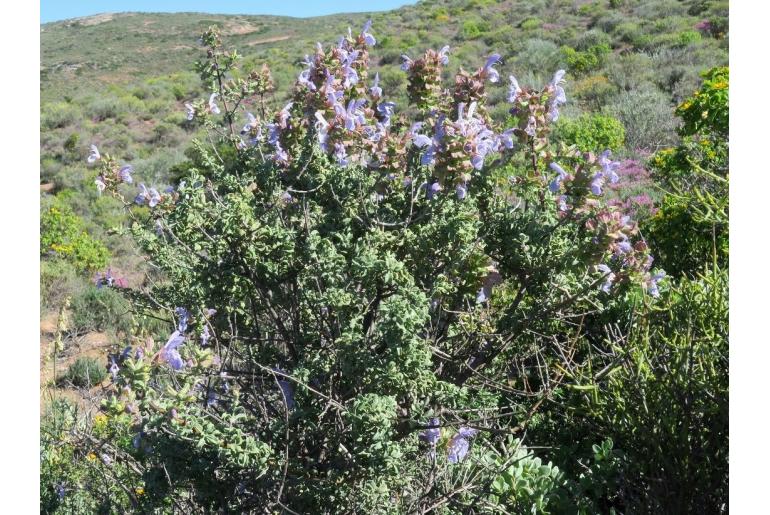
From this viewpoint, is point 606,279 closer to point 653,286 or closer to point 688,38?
point 653,286

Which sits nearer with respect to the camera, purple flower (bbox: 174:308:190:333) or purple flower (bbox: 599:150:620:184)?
purple flower (bbox: 599:150:620:184)

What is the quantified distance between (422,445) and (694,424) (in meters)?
0.87

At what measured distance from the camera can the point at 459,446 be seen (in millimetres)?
2428

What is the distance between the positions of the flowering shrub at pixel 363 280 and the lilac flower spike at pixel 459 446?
0.10 ft

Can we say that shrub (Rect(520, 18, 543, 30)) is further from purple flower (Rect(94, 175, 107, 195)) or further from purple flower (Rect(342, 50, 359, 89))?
purple flower (Rect(94, 175, 107, 195))

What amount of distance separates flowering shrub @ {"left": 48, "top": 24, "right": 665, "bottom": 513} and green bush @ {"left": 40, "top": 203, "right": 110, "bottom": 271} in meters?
7.59

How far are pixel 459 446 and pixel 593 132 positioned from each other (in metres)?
8.81

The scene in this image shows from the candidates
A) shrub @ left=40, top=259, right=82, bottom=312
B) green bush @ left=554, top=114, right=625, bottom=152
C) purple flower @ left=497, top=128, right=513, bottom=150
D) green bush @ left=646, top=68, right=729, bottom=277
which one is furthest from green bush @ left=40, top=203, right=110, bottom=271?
purple flower @ left=497, top=128, right=513, bottom=150

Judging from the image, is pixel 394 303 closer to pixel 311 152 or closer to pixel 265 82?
pixel 311 152

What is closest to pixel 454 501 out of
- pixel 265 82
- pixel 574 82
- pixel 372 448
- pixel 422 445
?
pixel 422 445

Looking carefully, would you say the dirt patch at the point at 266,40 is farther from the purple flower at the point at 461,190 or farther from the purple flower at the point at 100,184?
the purple flower at the point at 461,190

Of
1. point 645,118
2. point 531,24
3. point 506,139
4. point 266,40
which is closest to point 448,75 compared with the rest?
point 645,118

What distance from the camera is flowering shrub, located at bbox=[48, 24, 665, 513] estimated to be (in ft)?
6.21

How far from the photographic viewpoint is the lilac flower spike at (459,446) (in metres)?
2.40
